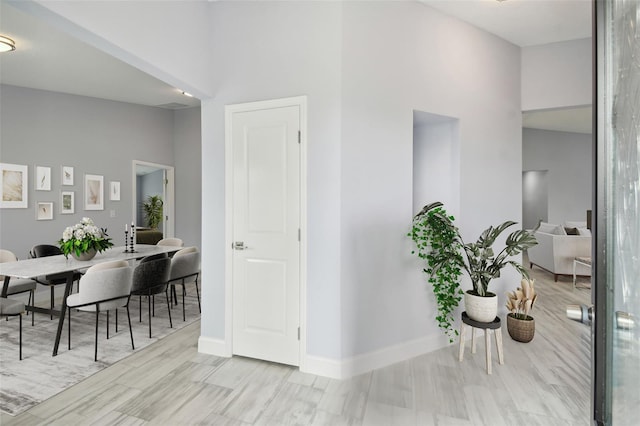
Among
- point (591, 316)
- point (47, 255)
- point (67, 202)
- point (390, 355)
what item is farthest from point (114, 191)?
point (591, 316)

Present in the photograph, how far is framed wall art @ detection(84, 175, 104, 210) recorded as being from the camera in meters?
5.46

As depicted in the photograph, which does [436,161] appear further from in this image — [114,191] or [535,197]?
[535,197]

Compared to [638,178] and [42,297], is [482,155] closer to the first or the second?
[638,178]

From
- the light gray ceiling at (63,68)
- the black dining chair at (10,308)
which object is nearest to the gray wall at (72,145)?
the light gray ceiling at (63,68)

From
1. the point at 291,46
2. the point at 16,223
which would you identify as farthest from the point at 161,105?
the point at 291,46

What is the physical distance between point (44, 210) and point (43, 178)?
457 mm

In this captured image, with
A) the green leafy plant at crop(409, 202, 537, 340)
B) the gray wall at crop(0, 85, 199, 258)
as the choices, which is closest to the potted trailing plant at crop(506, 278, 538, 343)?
the green leafy plant at crop(409, 202, 537, 340)

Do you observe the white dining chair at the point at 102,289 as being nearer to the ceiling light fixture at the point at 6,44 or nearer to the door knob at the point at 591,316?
the ceiling light fixture at the point at 6,44

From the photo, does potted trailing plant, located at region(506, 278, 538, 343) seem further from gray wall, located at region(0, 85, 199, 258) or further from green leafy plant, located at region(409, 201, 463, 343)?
gray wall, located at region(0, 85, 199, 258)

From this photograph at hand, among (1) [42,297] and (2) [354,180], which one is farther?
(1) [42,297]

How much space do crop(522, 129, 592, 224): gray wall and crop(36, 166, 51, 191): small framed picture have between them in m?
10.5

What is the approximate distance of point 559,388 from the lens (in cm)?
248

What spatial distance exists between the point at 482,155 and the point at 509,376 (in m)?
2.07

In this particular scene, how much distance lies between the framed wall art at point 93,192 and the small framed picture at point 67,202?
0.19 m
